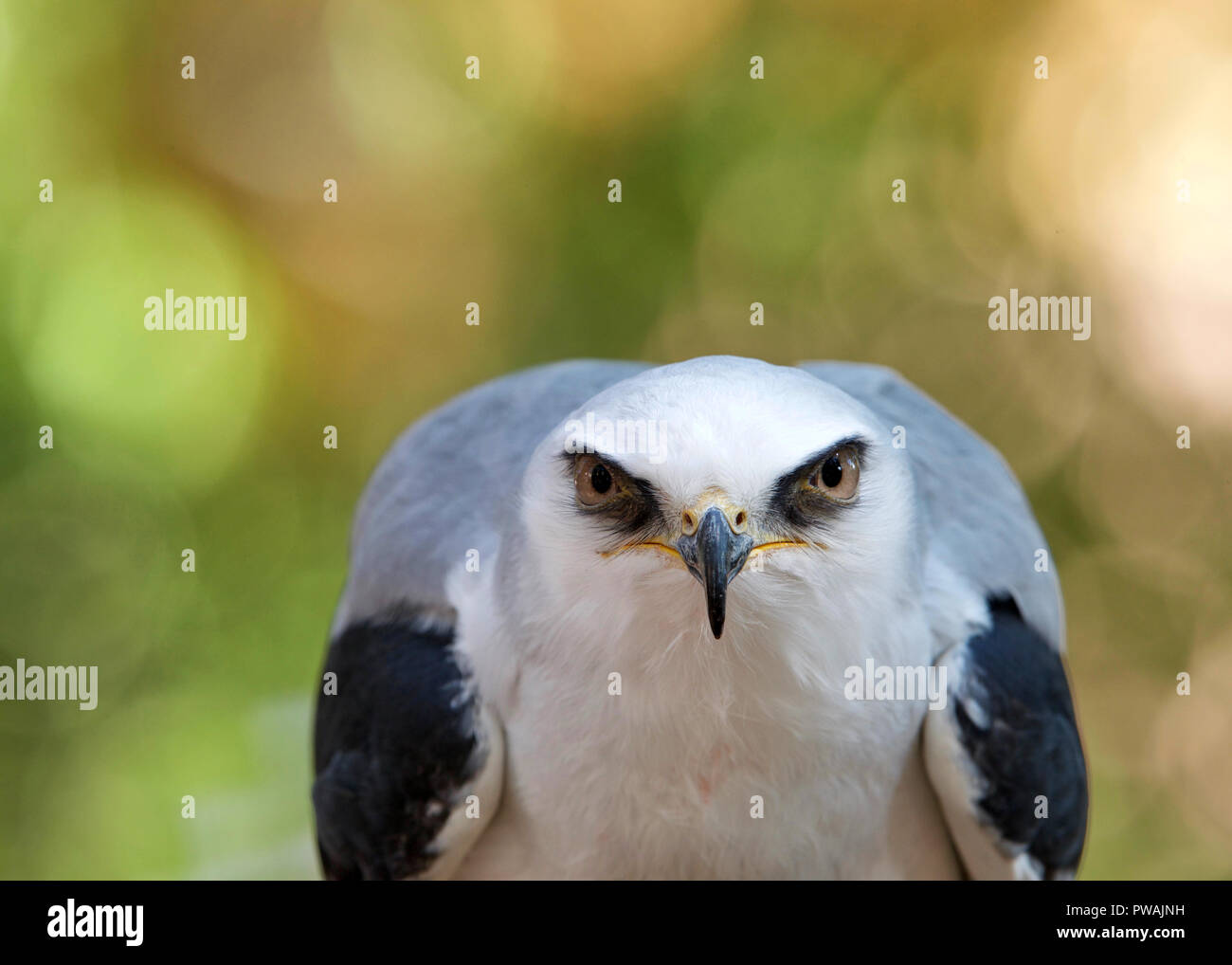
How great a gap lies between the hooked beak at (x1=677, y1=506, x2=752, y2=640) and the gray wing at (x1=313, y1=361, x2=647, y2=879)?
51 centimetres

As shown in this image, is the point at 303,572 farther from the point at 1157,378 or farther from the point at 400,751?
the point at 1157,378

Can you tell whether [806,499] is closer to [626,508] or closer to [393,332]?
[626,508]

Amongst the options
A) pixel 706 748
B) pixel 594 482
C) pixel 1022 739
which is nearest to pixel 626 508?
pixel 594 482

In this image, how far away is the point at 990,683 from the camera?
197 centimetres

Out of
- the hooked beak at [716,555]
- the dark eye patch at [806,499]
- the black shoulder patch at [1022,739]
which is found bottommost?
the black shoulder patch at [1022,739]

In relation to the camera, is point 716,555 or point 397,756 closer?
point 716,555

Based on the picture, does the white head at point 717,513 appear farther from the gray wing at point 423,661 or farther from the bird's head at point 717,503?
the gray wing at point 423,661

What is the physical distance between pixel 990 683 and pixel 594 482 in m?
0.83

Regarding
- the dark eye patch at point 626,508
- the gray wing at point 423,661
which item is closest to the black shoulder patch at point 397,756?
the gray wing at point 423,661

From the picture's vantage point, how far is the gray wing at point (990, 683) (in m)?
1.98

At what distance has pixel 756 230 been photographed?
3.48 metres

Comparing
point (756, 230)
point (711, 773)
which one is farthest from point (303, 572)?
point (711, 773)

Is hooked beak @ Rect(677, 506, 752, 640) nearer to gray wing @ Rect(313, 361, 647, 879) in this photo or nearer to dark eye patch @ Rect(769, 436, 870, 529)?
dark eye patch @ Rect(769, 436, 870, 529)
